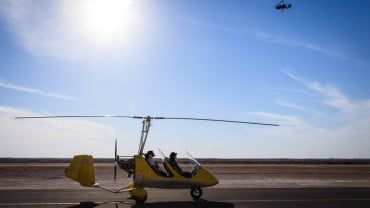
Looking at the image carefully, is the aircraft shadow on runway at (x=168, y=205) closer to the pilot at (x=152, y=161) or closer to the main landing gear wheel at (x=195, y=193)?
the main landing gear wheel at (x=195, y=193)

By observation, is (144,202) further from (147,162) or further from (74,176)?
(74,176)

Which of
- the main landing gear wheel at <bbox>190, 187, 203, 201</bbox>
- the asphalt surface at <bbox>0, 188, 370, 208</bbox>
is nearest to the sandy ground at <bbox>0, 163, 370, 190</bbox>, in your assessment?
the asphalt surface at <bbox>0, 188, 370, 208</bbox>

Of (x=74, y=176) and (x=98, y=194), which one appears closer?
(x=74, y=176)

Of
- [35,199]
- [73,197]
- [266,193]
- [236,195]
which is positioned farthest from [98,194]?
[266,193]

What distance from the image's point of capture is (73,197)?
56.0ft

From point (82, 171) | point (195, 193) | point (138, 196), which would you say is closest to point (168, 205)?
point (138, 196)

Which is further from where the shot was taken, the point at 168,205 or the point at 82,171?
the point at 82,171

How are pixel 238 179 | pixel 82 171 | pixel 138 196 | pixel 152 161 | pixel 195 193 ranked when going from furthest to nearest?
pixel 238 179
pixel 195 193
pixel 152 161
pixel 82 171
pixel 138 196

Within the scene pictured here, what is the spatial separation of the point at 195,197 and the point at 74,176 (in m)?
5.02

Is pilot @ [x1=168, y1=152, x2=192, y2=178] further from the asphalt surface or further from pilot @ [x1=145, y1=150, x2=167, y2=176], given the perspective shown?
the asphalt surface

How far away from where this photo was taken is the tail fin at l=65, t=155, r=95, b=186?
1606 cm

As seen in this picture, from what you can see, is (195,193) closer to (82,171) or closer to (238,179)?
(82,171)

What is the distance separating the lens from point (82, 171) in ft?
53.0

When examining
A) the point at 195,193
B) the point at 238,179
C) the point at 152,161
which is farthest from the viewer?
the point at 238,179
